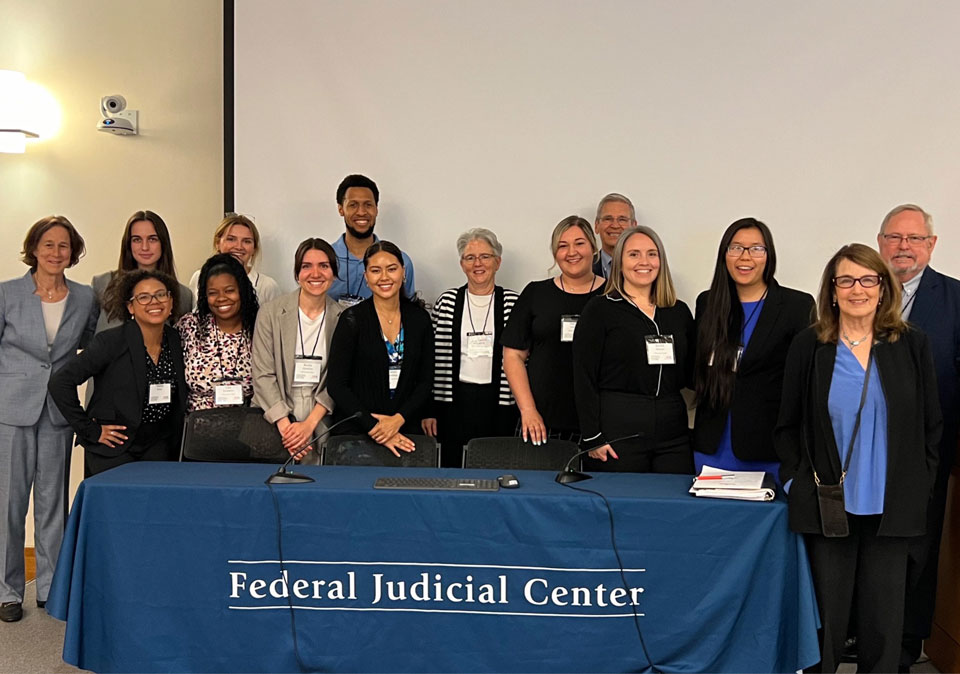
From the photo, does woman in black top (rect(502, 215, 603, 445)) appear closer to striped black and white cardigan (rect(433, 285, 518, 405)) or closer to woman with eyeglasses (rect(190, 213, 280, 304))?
striped black and white cardigan (rect(433, 285, 518, 405))

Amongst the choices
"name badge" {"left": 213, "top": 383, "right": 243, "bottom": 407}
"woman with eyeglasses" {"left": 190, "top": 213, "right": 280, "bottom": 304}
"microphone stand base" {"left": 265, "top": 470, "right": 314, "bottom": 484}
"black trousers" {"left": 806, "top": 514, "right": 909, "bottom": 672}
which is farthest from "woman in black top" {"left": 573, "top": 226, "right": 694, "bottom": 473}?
"woman with eyeglasses" {"left": 190, "top": 213, "right": 280, "bottom": 304}

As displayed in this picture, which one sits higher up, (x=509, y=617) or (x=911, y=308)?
(x=911, y=308)

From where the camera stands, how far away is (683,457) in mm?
2980

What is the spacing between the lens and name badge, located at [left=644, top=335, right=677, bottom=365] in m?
2.95

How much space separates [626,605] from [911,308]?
5.14 feet

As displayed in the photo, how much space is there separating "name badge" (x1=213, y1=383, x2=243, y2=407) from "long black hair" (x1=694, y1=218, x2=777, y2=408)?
1.77 m

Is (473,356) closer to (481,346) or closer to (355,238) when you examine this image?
(481,346)

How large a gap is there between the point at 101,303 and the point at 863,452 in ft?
10.1

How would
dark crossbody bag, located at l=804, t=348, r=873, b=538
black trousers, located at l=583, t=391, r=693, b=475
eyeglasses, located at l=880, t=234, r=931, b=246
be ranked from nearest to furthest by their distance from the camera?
dark crossbody bag, located at l=804, t=348, r=873, b=538
black trousers, located at l=583, t=391, r=693, b=475
eyeglasses, located at l=880, t=234, r=931, b=246

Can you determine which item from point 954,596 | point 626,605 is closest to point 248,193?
point 626,605

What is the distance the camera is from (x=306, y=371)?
3.41m

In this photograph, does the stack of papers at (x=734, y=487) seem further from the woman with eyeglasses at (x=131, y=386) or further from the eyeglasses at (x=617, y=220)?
the woman with eyeglasses at (x=131, y=386)

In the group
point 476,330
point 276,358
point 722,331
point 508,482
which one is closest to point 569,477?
point 508,482

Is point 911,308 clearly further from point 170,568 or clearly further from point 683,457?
point 170,568
